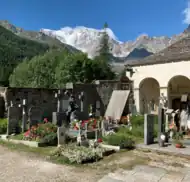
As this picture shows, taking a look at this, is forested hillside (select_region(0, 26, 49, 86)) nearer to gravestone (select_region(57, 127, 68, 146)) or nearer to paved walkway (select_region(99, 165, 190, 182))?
gravestone (select_region(57, 127, 68, 146))

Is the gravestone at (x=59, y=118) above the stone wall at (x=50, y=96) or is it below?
below

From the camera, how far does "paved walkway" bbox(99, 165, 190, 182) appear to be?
5.46 meters

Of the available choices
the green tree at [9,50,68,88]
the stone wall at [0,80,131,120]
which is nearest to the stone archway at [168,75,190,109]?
the stone wall at [0,80,131,120]

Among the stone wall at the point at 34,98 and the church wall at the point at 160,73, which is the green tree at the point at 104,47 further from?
the stone wall at the point at 34,98

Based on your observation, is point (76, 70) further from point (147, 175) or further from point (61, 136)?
point (147, 175)

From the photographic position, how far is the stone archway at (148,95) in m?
22.6

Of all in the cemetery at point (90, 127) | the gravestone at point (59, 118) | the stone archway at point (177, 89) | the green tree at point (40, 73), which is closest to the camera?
the cemetery at point (90, 127)

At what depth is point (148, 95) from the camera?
922 inches

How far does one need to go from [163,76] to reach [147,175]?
1620 cm

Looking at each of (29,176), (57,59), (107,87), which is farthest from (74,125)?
(57,59)

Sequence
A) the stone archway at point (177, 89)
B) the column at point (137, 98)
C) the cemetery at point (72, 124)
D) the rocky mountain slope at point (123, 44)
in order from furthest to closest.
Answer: the rocky mountain slope at point (123, 44)
the column at point (137, 98)
the stone archway at point (177, 89)
the cemetery at point (72, 124)

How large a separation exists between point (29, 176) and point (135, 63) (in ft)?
61.0

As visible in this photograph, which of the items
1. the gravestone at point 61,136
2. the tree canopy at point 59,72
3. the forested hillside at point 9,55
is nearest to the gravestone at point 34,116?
the gravestone at point 61,136

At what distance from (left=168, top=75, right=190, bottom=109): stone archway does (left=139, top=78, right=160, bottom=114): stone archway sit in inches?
62.7
